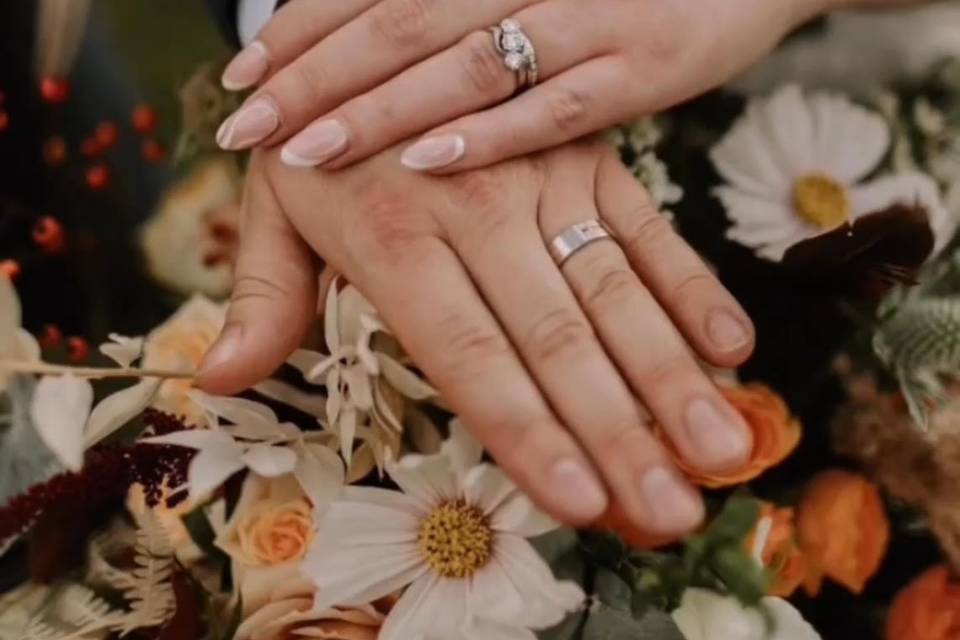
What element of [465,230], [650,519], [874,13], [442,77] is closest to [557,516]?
[650,519]

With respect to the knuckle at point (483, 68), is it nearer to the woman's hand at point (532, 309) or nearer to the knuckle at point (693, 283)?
the woman's hand at point (532, 309)

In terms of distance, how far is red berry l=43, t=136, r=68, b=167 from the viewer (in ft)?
2.94

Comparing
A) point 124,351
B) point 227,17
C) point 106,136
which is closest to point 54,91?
point 106,136

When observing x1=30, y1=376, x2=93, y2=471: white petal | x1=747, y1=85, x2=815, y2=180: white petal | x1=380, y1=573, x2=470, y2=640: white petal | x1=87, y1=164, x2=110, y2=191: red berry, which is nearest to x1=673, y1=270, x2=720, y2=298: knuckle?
x1=747, y1=85, x2=815, y2=180: white petal

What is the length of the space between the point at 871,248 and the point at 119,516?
0.41 metres

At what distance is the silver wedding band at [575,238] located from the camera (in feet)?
2.22

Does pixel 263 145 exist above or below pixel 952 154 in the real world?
above

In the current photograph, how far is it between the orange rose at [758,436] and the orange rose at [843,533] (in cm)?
3

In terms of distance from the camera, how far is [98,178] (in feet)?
2.80

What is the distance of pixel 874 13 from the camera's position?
0.81 metres

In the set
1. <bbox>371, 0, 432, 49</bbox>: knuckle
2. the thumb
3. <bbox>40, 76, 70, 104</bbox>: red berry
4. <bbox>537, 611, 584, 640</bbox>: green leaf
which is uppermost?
<bbox>40, 76, 70, 104</bbox>: red berry

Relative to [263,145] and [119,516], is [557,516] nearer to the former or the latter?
[119,516]

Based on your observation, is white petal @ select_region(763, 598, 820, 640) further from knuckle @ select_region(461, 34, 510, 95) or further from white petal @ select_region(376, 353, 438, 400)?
knuckle @ select_region(461, 34, 510, 95)

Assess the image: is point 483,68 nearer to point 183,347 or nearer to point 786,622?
point 183,347
